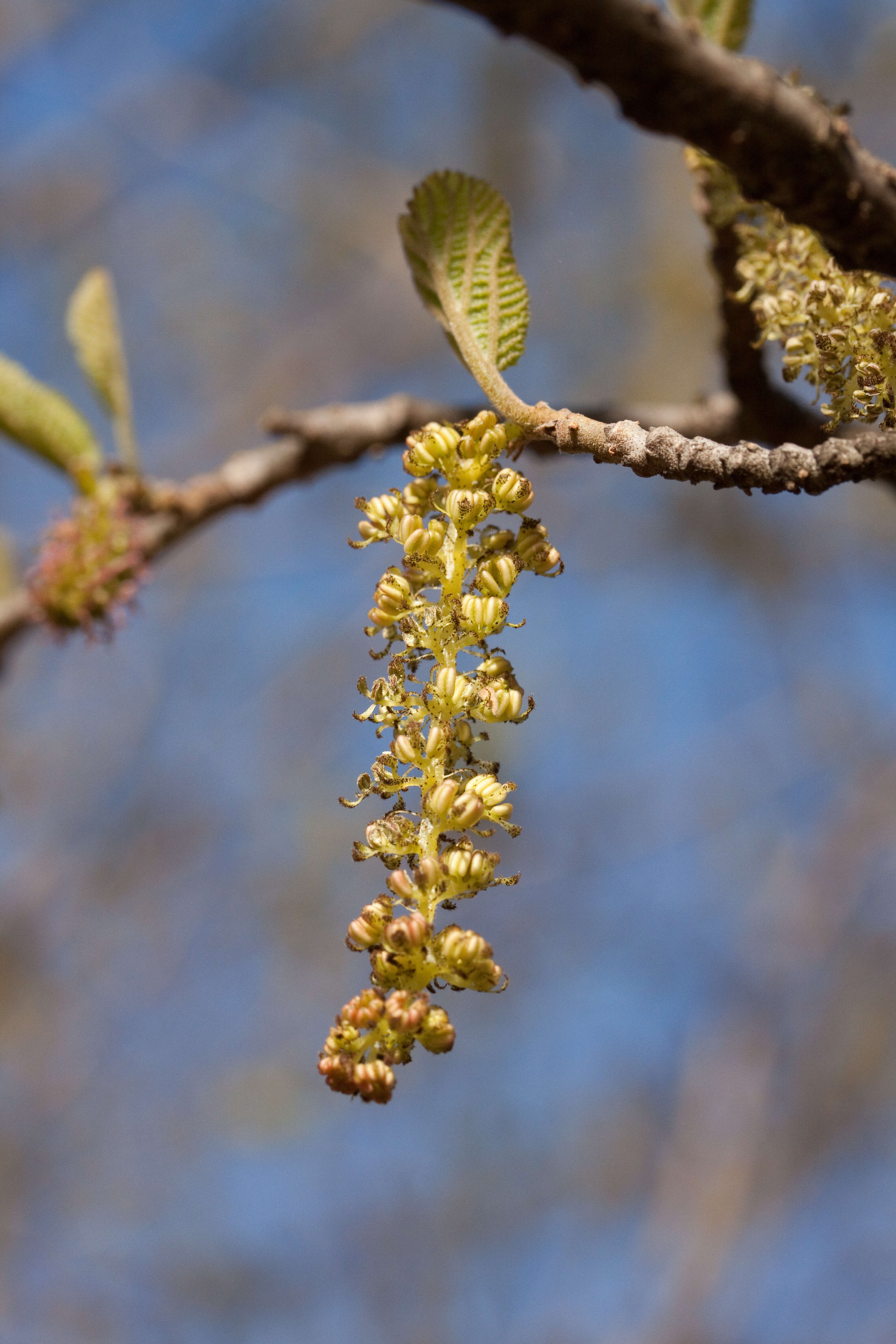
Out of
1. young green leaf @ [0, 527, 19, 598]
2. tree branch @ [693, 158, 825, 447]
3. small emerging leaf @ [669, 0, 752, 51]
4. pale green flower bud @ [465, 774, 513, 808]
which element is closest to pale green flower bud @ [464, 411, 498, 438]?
pale green flower bud @ [465, 774, 513, 808]

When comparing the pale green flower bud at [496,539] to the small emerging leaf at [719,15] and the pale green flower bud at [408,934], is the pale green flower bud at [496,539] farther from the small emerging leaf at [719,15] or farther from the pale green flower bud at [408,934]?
the small emerging leaf at [719,15]

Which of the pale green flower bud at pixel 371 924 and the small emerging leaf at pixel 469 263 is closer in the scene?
the pale green flower bud at pixel 371 924

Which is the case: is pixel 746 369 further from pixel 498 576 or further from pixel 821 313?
pixel 498 576

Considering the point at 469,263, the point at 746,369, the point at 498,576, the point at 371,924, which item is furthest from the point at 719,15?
the point at 371,924

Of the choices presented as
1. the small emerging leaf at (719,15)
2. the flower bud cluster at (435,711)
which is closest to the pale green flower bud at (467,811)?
the flower bud cluster at (435,711)

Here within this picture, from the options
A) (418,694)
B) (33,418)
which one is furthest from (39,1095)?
(418,694)

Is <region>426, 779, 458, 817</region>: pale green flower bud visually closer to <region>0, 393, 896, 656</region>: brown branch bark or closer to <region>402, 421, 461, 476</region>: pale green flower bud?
<region>402, 421, 461, 476</region>: pale green flower bud

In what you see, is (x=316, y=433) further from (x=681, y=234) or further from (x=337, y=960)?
(x=337, y=960)
